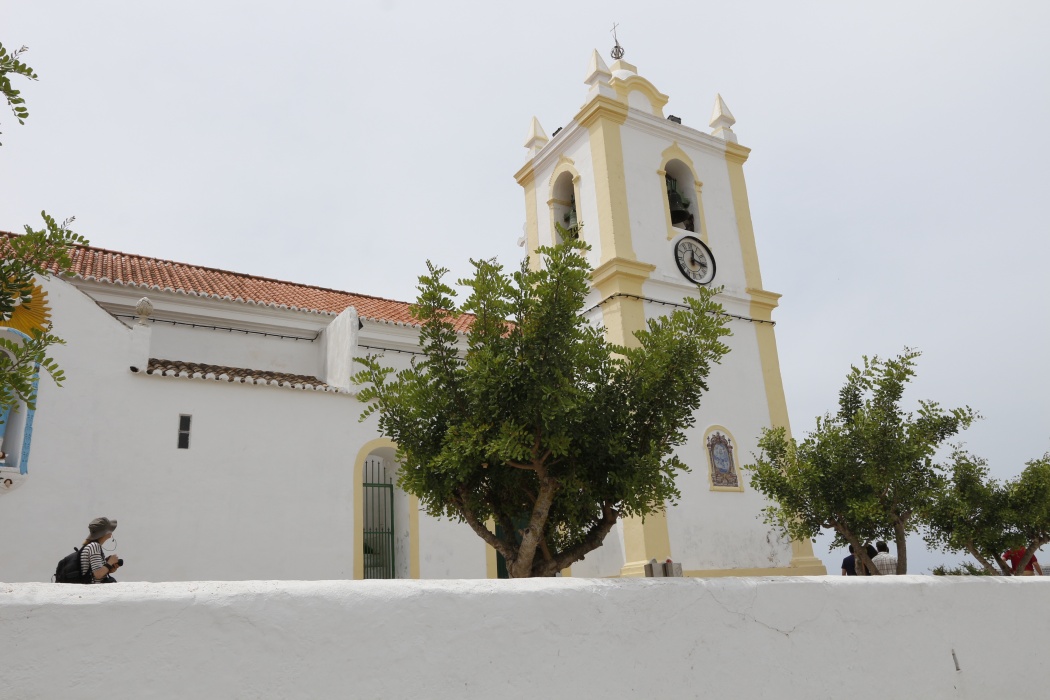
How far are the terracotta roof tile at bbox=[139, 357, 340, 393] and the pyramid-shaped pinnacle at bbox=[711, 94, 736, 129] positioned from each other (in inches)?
444

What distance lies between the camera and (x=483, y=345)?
627 cm

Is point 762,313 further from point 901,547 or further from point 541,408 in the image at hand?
point 541,408

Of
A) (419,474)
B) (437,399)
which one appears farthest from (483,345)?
(419,474)

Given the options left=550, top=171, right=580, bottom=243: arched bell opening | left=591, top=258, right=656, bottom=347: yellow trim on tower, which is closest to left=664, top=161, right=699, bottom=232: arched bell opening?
left=550, top=171, right=580, bottom=243: arched bell opening

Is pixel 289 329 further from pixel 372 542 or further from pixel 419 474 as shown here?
pixel 419 474

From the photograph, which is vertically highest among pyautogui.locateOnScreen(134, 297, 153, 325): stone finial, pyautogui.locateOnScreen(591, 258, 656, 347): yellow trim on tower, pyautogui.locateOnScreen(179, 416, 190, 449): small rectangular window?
pyautogui.locateOnScreen(591, 258, 656, 347): yellow trim on tower

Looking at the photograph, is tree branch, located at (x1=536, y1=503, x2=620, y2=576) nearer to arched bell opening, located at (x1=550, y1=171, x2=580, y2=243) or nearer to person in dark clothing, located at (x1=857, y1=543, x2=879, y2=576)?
person in dark clothing, located at (x1=857, y1=543, x2=879, y2=576)

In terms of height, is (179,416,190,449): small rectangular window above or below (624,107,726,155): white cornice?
below

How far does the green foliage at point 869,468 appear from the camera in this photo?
9.58m

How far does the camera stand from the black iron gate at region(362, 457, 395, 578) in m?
12.1

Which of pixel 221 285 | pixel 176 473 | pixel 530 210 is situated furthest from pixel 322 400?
pixel 530 210

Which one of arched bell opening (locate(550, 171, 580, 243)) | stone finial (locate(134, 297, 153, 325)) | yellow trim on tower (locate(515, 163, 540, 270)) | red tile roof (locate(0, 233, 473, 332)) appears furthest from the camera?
yellow trim on tower (locate(515, 163, 540, 270))

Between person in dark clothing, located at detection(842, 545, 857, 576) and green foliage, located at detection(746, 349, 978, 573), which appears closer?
green foliage, located at detection(746, 349, 978, 573)

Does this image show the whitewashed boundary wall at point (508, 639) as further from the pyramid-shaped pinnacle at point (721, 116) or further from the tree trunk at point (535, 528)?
the pyramid-shaped pinnacle at point (721, 116)
